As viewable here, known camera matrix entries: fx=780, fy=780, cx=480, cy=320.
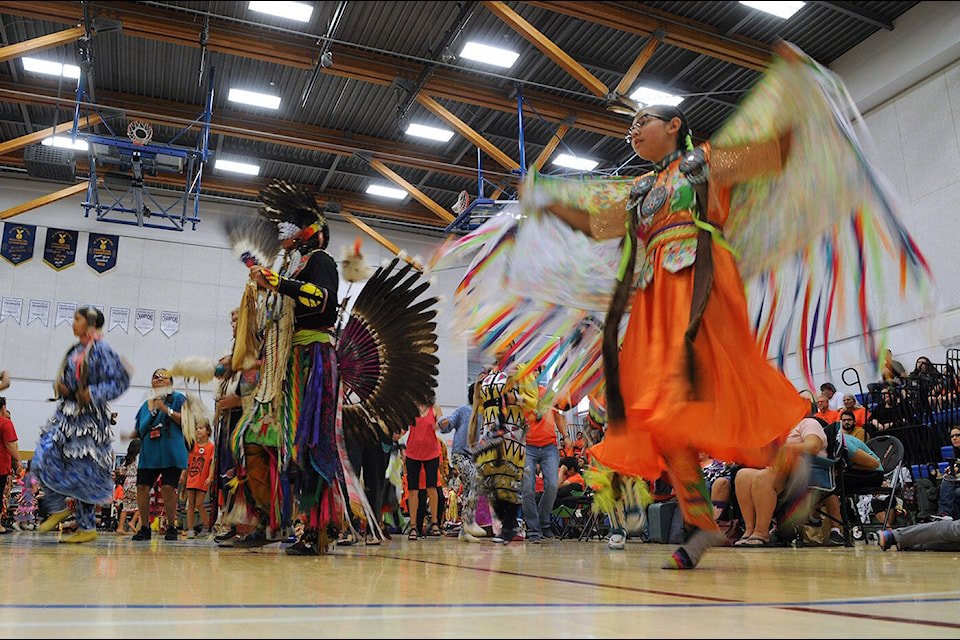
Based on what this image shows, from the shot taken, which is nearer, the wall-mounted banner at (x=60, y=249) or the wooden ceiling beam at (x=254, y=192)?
the wooden ceiling beam at (x=254, y=192)

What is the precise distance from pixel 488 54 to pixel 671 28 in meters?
2.65

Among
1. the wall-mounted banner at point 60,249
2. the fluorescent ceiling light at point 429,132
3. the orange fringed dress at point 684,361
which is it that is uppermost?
the fluorescent ceiling light at point 429,132

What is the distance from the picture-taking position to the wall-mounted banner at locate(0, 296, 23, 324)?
49.2ft

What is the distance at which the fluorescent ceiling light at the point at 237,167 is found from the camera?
1497 cm

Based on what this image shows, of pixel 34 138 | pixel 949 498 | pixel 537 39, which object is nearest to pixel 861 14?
pixel 537 39

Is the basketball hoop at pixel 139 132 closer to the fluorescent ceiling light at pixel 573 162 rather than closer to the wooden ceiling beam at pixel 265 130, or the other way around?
the wooden ceiling beam at pixel 265 130

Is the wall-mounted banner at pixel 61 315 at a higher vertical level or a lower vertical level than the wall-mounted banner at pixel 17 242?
lower

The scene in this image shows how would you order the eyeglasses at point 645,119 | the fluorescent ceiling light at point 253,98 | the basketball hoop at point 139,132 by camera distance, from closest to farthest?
the eyeglasses at point 645,119
the basketball hoop at point 139,132
the fluorescent ceiling light at point 253,98

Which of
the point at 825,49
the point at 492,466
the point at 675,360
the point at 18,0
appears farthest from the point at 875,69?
the point at 18,0

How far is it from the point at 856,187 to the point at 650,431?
1143 millimetres

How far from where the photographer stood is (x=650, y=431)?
8.39 feet

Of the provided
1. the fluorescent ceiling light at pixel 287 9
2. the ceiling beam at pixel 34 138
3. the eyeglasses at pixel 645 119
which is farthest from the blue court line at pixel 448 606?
the ceiling beam at pixel 34 138

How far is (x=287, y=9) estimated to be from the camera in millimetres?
10500

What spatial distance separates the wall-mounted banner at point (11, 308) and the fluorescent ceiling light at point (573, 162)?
10648 mm
